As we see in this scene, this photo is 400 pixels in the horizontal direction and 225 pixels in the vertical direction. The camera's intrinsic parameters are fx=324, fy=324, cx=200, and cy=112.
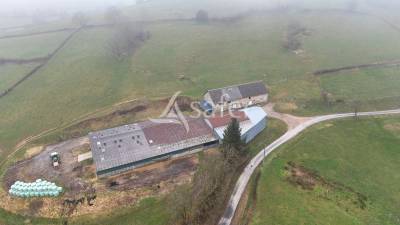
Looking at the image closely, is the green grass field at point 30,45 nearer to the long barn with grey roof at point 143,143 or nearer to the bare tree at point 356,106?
the long barn with grey roof at point 143,143

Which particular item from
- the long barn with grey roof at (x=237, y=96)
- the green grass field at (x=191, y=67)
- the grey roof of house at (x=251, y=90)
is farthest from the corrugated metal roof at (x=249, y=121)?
the green grass field at (x=191, y=67)

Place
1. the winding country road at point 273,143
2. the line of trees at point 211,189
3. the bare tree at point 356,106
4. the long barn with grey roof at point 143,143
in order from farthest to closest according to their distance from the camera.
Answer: the bare tree at point 356,106, the long barn with grey roof at point 143,143, the winding country road at point 273,143, the line of trees at point 211,189

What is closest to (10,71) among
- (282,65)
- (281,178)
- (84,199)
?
(84,199)

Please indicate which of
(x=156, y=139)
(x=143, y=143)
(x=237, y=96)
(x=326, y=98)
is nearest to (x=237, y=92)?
(x=237, y=96)

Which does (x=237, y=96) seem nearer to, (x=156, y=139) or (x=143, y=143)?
(x=156, y=139)

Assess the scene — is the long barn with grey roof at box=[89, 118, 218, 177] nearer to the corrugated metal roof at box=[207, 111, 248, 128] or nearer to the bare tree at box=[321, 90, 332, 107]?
the corrugated metal roof at box=[207, 111, 248, 128]

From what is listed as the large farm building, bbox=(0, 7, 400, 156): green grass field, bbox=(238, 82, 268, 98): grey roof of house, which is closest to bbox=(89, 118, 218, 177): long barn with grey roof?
the large farm building
